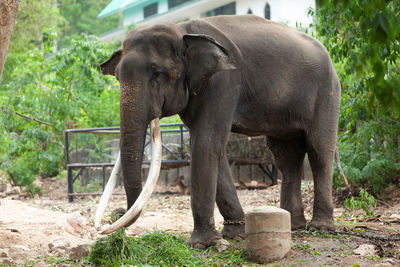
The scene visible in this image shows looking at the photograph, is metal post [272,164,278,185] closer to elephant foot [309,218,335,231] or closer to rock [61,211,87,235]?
elephant foot [309,218,335,231]

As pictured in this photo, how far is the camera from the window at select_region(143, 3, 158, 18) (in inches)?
1097

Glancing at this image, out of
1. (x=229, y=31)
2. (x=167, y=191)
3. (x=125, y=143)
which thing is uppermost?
(x=229, y=31)

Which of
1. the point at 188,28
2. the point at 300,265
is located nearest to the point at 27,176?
the point at 188,28

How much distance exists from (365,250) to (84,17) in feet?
96.8

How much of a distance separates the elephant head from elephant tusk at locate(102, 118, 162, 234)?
0.35ft

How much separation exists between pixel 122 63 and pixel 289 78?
1.65m

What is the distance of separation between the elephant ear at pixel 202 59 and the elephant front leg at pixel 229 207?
906mm

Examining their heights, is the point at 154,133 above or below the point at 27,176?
above

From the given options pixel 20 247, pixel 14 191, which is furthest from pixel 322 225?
pixel 14 191

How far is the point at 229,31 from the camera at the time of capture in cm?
524

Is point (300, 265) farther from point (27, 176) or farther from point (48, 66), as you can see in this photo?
point (48, 66)

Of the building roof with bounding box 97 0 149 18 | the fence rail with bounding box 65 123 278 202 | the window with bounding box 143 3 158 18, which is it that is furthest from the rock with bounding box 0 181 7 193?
the window with bounding box 143 3 158 18

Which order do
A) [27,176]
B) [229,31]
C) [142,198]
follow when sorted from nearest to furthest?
[142,198] < [229,31] < [27,176]

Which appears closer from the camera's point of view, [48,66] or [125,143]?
[125,143]
